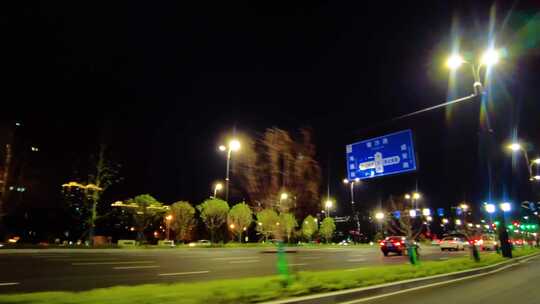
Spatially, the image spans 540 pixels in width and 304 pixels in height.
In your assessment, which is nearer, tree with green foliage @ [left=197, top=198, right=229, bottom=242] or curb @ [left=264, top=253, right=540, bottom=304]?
curb @ [left=264, top=253, right=540, bottom=304]

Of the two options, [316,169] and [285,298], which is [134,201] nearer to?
[316,169]

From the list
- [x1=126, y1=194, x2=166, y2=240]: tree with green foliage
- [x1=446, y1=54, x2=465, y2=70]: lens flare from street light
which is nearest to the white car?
[x1=446, y1=54, x2=465, y2=70]: lens flare from street light

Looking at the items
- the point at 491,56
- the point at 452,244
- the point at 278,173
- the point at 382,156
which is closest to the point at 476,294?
the point at 278,173

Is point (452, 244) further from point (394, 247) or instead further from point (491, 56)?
point (491, 56)

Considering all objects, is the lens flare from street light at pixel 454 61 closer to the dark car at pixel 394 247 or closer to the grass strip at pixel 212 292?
the grass strip at pixel 212 292

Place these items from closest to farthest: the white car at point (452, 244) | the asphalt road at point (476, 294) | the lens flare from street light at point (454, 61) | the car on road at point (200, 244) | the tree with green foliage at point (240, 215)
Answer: the asphalt road at point (476, 294)
the lens flare from street light at point (454, 61)
the white car at point (452, 244)
the car on road at point (200, 244)
the tree with green foliage at point (240, 215)

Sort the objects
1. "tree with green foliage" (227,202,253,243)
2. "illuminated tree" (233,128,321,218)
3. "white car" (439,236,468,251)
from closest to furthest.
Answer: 1. "illuminated tree" (233,128,321,218)
2. "white car" (439,236,468,251)
3. "tree with green foliage" (227,202,253,243)

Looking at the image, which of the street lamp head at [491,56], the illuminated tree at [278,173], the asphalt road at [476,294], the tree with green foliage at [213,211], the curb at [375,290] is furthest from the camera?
the tree with green foliage at [213,211]

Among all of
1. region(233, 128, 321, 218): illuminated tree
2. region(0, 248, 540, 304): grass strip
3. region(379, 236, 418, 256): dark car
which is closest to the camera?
region(0, 248, 540, 304): grass strip

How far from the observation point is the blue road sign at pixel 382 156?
1734cm

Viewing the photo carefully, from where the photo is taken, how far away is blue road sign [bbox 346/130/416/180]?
17344mm

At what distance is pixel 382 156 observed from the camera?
1806cm

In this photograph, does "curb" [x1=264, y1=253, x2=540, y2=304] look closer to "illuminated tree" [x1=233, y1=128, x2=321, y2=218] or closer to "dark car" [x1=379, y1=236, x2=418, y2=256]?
"illuminated tree" [x1=233, y1=128, x2=321, y2=218]

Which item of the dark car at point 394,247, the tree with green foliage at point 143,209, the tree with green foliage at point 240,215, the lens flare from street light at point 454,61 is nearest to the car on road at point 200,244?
the tree with green foliage at point 240,215
